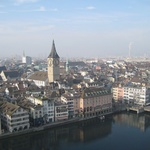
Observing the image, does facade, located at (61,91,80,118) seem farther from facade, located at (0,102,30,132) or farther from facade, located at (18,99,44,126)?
facade, located at (0,102,30,132)

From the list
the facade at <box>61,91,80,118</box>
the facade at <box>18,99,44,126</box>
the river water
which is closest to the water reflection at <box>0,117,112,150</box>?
the river water

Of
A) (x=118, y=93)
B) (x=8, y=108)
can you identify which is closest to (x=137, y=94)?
(x=118, y=93)

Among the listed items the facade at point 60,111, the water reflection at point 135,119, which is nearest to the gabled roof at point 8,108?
the facade at point 60,111

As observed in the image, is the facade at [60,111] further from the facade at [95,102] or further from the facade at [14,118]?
the facade at [14,118]

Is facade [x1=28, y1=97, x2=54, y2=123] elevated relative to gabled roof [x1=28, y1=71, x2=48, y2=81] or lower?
lower

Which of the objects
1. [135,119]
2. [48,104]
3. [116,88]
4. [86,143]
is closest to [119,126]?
[135,119]
